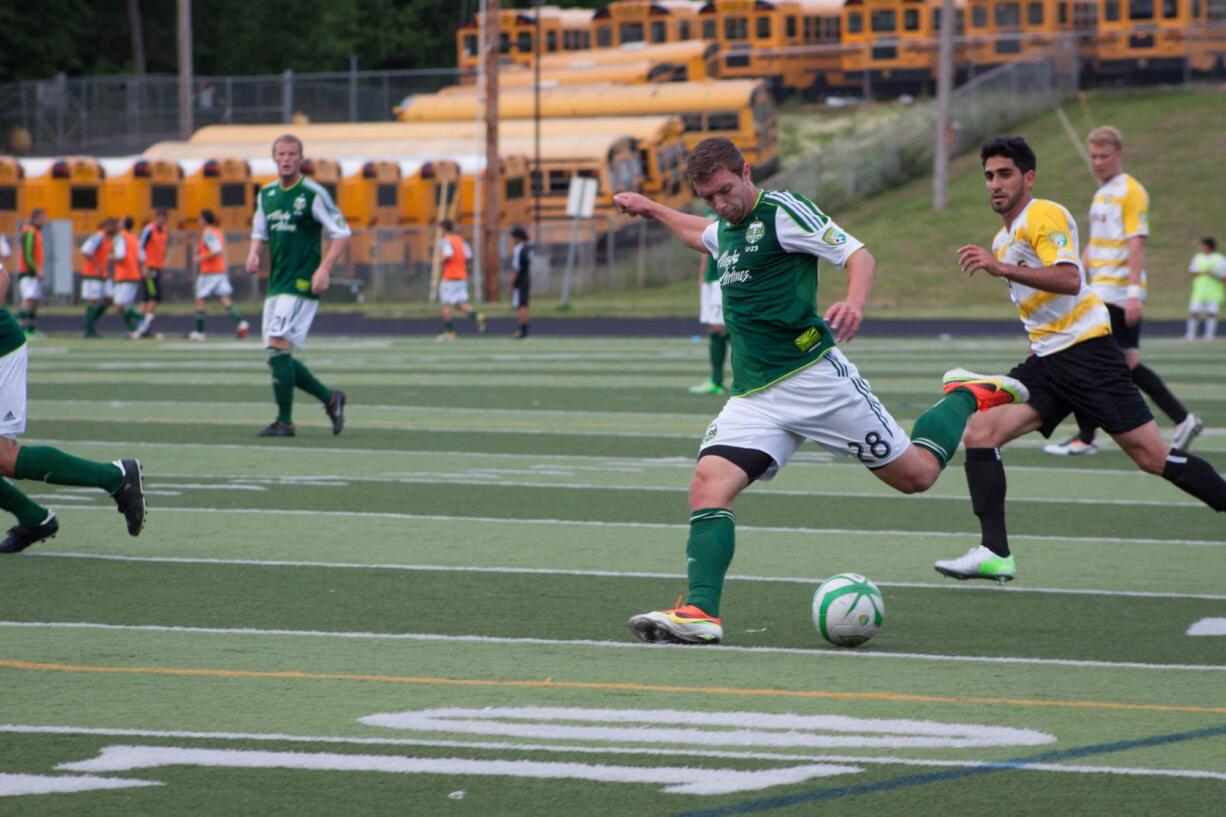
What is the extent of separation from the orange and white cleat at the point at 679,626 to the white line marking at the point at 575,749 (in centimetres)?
140

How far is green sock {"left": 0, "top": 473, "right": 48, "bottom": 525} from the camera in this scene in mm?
8875

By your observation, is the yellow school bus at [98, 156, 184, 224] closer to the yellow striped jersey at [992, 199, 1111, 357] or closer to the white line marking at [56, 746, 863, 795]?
the yellow striped jersey at [992, 199, 1111, 357]

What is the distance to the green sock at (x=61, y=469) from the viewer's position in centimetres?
858

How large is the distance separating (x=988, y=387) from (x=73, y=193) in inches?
1632

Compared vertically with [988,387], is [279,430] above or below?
below

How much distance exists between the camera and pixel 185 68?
5200 cm

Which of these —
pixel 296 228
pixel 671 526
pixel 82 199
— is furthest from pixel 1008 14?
pixel 671 526

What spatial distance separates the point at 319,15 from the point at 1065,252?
7047cm

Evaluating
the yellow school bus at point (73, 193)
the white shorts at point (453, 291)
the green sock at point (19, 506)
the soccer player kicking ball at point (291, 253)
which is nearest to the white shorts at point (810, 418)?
the green sock at point (19, 506)

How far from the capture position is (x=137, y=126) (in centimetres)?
5841

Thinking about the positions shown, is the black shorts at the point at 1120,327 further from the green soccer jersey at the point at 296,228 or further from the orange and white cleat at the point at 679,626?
the orange and white cleat at the point at 679,626

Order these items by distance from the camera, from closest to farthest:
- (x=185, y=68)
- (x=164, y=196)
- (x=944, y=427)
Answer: (x=944, y=427) < (x=164, y=196) < (x=185, y=68)

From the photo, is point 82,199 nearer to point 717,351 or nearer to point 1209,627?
point 717,351

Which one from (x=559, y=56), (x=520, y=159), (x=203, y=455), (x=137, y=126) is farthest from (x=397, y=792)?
(x=559, y=56)
